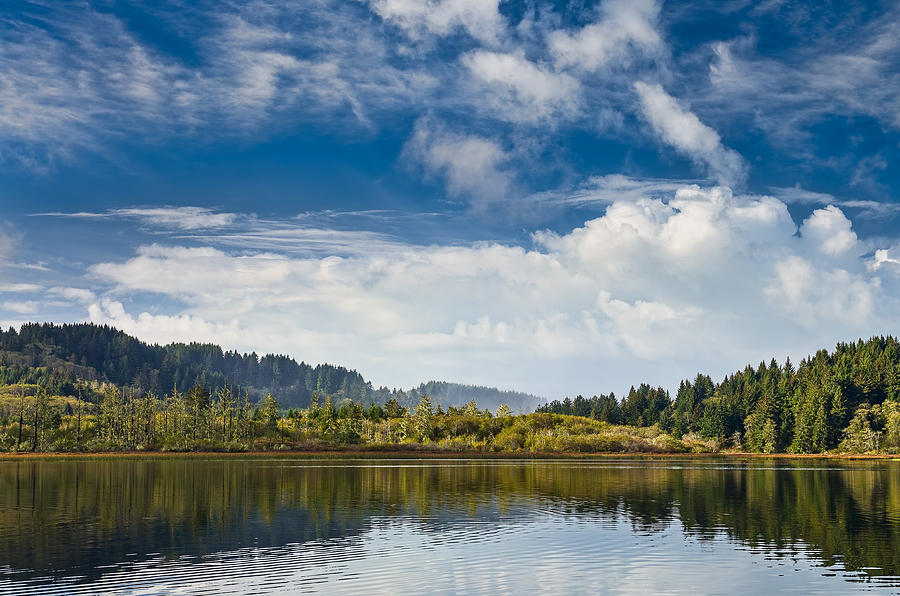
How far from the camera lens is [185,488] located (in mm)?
86438

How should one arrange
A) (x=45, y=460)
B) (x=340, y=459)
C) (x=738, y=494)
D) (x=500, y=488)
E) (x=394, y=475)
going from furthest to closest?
1. (x=340, y=459)
2. (x=45, y=460)
3. (x=394, y=475)
4. (x=500, y=488)
5. (x=738, y=494)

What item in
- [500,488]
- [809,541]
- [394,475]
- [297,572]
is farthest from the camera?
[394,475]

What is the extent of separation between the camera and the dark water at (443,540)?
35969 millimetres

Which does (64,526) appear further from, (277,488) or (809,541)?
(809,541)

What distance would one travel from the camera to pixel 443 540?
4844 cm

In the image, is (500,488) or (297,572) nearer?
(297,572)

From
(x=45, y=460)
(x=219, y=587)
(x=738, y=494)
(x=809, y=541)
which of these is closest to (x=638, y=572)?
(x=809, y=541)

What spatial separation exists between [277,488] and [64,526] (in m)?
37.3

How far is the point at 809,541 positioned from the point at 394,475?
75367mm

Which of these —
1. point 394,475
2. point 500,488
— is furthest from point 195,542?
point 394,475

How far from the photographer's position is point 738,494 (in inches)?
3307

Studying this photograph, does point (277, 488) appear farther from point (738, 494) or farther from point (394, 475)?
point (738, 494)

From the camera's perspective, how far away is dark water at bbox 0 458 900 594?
35969 millimetres

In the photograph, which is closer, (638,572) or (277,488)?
(638,572)
